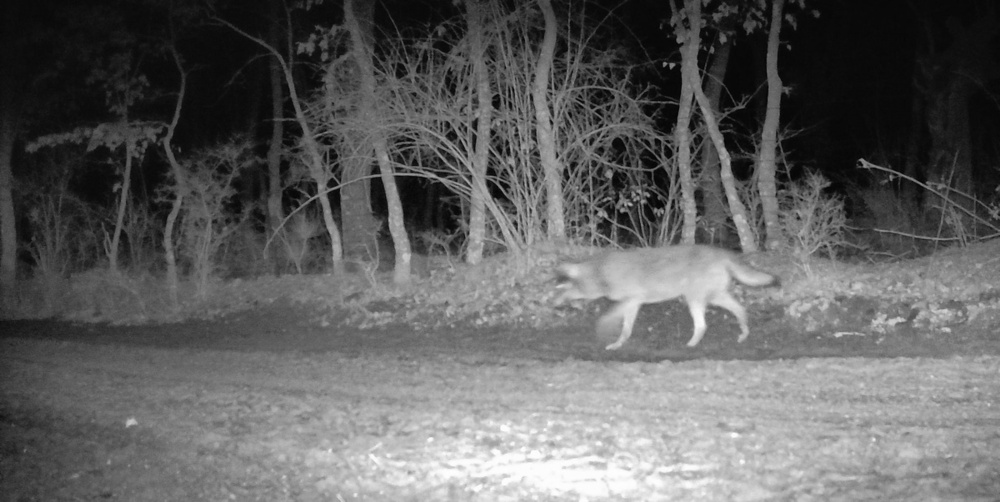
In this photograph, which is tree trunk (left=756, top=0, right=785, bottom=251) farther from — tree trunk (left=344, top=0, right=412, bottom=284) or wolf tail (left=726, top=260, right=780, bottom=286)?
tree trunk (left=344, top=0, right=412, bottom=284)

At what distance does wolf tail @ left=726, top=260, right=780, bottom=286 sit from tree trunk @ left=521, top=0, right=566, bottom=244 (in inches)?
205

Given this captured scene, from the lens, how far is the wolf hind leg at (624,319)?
468 inches

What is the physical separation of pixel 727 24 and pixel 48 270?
1971 centimetres

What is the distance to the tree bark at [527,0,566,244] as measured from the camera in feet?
52.4

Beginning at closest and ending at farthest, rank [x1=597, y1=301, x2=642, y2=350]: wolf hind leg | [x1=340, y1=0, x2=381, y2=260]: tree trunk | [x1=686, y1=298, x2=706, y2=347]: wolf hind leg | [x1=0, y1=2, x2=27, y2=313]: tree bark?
[x1=686, y1=298, x2=706, y2=347]: wolf hind leg, [x1=597, y1=301, x2=642, y2=350]: wolf hind leg, [x1=340, y1=0, x2=381, y2=260]: tree trunk, [x1=0, y1=2, x2=27, y2=313]: tree bark

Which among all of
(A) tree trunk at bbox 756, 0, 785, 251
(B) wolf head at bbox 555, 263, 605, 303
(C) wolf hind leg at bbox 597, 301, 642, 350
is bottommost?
(C) wolf hind leg at bbox 597, 301, 642, 350

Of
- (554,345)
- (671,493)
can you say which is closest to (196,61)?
(554,345)

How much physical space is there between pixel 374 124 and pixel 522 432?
9822 mm

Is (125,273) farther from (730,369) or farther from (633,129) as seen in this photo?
(730,369)

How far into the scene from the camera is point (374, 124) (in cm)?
1611

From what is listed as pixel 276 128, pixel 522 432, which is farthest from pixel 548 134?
pixel 276 128

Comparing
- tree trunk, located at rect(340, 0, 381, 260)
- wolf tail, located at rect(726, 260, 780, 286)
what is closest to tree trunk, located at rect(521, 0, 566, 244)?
tree trunk, located at rect(340, 0, 381, 260)

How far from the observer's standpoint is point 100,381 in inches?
453

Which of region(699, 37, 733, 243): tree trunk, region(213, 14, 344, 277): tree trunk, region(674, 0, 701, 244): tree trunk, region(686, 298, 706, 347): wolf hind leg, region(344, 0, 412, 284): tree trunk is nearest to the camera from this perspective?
region(686, 298, 706, 347): wolf hind leg
